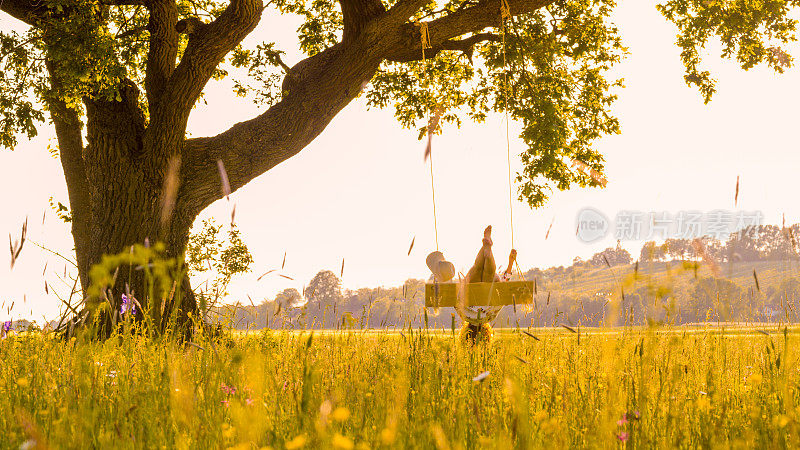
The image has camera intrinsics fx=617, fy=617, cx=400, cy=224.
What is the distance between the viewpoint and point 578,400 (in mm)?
3113

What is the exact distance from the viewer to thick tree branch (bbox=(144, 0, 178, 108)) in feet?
28.2

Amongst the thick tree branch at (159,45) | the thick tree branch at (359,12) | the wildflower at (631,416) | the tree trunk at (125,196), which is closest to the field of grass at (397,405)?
the wildflower at (631,416)

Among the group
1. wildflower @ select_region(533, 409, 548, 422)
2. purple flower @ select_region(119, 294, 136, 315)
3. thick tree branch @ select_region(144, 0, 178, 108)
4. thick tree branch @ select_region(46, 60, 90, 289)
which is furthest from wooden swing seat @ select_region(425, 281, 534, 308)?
thick tree branch @ select_region(46, 60, 90, 289)

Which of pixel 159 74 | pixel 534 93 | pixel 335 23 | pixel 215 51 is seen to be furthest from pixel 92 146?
pixel 534 93

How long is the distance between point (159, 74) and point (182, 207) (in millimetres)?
1929

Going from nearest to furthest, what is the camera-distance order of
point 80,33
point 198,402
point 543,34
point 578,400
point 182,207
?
1. point 198,402
2. point 578,400
3. point 80,33
4. point 182,207
5. point 543,34

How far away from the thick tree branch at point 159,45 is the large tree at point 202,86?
0.02 m

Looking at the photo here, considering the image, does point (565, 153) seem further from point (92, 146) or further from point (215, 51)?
point (92, 146)

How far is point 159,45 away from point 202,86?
31.6 inches

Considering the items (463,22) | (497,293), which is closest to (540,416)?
(497,293)

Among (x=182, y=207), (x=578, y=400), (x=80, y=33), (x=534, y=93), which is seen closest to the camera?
(x=578, y=400)

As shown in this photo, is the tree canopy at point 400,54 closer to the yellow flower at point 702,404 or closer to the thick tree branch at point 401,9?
the thick tree branch at point 401,9

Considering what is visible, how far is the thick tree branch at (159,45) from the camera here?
8586mm

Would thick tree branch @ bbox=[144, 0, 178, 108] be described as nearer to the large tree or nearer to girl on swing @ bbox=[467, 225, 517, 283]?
the large tree
